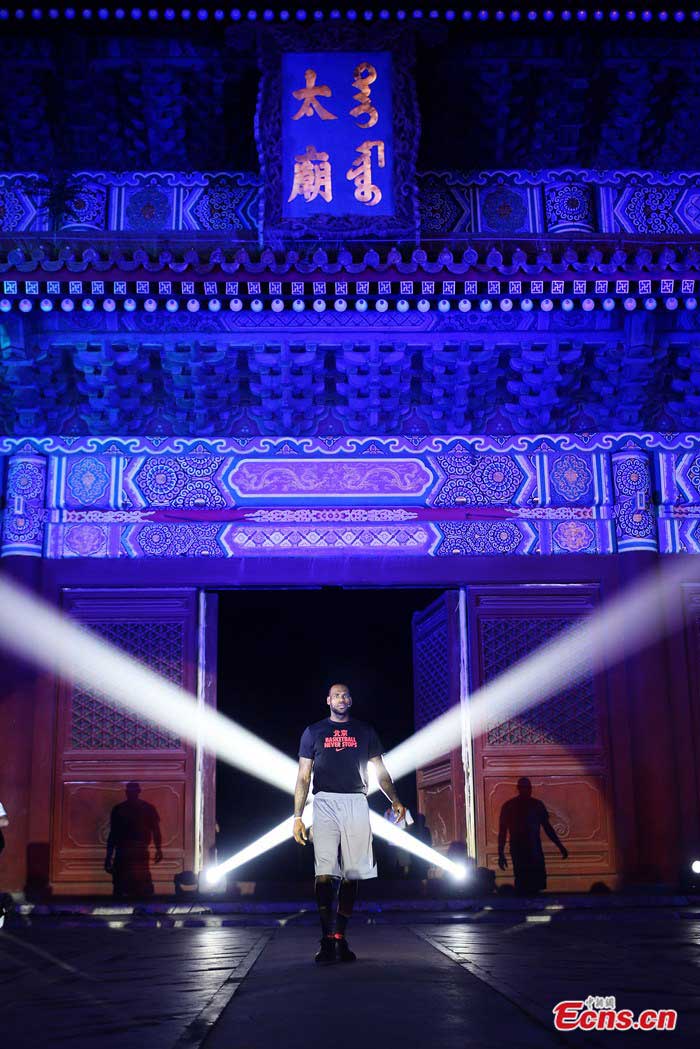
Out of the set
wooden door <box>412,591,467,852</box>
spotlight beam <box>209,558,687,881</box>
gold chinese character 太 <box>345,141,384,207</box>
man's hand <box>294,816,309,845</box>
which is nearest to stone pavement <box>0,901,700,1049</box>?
man's hand <box>294,816,309,845</box>

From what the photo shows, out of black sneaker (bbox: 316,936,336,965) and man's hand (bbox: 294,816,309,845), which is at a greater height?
man's hand (bbox: 294,816,309,845)

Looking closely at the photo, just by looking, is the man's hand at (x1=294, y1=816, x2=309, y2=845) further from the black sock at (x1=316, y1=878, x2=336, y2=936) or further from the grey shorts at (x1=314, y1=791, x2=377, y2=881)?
the black sock at (x1=316, y1=878, x2=336, y2=936)

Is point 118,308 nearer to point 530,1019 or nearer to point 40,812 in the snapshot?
point 40,812

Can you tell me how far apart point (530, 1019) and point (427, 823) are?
7.54 m

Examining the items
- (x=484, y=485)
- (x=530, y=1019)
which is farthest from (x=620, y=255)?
(x=530, y=1019)

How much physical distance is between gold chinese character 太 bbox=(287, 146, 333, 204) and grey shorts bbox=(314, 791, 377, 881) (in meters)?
6.34

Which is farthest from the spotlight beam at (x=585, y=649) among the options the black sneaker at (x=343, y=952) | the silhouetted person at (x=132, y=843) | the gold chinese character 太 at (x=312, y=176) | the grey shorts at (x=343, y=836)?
the gold chinese character 太 at (x=312, y=176)

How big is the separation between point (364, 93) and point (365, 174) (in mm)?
893

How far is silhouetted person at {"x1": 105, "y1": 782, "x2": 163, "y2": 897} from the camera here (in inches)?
333

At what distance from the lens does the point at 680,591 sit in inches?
360

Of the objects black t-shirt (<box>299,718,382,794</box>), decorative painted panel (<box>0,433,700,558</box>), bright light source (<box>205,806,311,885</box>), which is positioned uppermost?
decorative painted panel (<box>0,433,700,558</box>)

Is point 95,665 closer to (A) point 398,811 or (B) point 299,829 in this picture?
(B) point 299,829

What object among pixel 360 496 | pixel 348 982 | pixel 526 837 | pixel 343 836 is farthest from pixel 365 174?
pixel 348 982

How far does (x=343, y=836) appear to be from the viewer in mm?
5473
